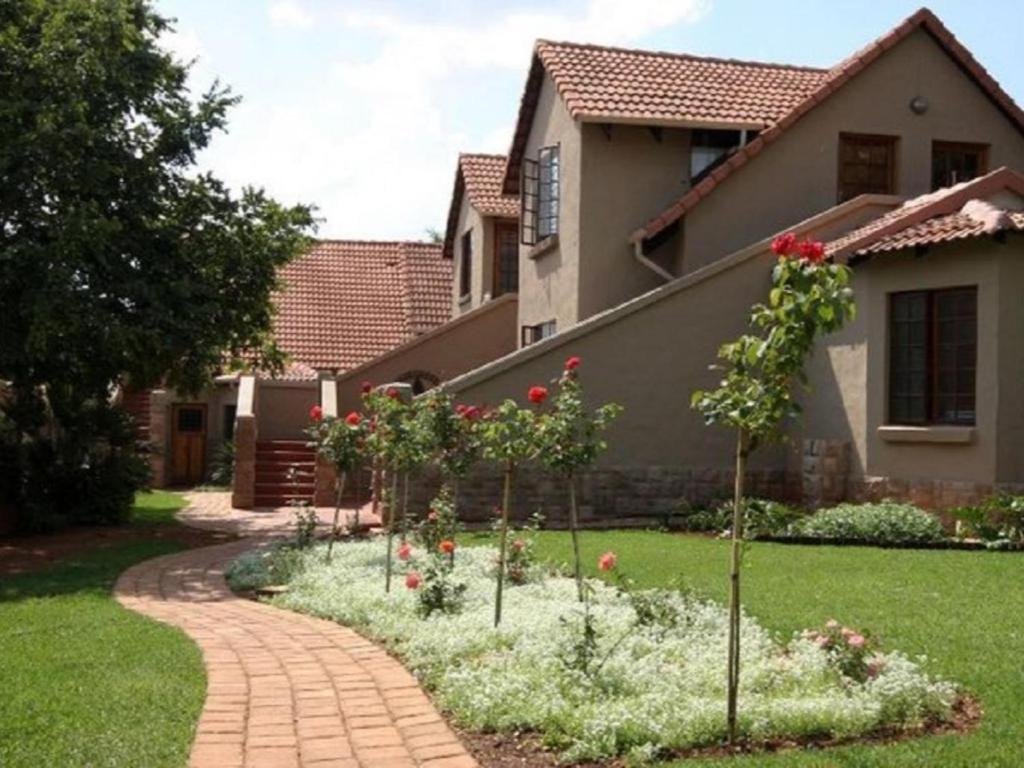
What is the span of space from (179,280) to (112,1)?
13.3 ft

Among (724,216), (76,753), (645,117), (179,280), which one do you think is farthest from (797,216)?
(76,753)

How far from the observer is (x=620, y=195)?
21.4 meters

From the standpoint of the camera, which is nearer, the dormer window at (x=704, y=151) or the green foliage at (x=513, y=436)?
the green foliage at (x=513, y=436)

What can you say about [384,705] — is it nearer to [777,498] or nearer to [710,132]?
[777,498]

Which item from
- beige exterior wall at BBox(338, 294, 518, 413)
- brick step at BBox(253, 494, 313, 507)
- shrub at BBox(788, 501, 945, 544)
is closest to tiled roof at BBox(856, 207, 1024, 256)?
shrub at BBox(788, 501, 945, 544)

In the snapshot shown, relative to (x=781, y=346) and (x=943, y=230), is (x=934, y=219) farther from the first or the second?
(x=781, y=346)

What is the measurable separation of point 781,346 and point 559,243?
16.7 metres

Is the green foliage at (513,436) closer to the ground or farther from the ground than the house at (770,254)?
closer to the ground

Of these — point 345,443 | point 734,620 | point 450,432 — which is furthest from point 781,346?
point 345,443

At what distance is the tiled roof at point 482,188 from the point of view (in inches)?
1102

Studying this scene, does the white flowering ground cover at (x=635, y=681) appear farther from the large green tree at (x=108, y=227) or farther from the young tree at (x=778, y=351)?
the large green tree at (x=108, y=227)

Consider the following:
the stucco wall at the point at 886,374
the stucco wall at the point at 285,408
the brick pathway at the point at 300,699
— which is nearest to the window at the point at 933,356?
the stucco wall at the point at 886,374

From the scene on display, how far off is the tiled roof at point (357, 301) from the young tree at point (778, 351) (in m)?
24.3

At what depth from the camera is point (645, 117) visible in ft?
68.0
